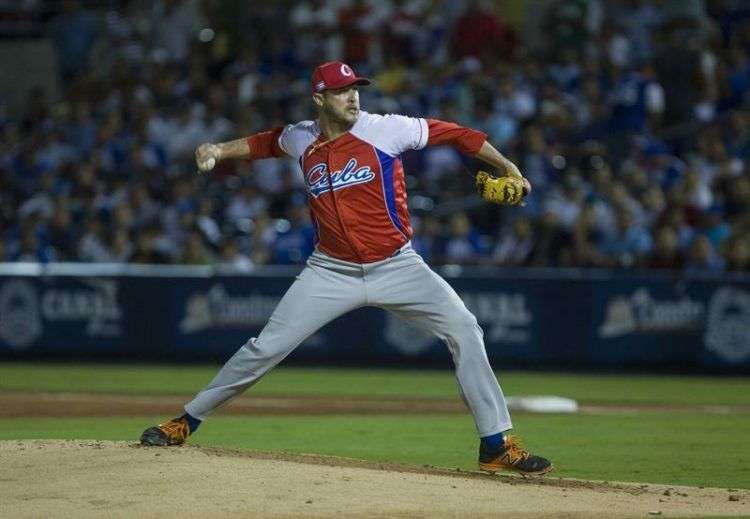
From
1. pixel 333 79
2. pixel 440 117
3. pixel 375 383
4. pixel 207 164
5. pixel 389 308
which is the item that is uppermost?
pixel 440 117

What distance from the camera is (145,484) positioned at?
696cm

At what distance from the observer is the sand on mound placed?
6.59 metres

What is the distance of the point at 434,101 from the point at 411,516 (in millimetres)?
12759

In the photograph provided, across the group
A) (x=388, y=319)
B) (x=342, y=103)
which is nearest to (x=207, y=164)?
(x=342, y=103)

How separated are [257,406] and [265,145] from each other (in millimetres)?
5508

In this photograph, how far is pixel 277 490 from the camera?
6.93m

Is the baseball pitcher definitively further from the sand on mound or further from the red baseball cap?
the sand on mound

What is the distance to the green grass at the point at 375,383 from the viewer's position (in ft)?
47.0

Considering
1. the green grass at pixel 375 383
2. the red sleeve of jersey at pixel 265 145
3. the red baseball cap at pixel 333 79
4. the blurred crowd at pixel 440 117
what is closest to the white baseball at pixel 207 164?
the red sleeve of jersey at pixel 265 145

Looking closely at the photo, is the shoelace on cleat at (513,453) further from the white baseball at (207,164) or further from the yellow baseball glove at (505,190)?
the white baseball at (207,164)

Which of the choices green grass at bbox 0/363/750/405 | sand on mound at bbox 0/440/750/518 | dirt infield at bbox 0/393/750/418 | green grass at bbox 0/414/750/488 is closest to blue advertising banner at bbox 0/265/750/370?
green grass at bbox 0/363/750/405

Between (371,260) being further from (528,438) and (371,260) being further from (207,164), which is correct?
(528,438)

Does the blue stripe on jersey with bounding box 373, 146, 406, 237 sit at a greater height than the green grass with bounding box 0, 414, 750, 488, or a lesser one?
greater

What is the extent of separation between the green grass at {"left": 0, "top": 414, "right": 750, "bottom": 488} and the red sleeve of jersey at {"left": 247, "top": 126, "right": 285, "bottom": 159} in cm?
216
